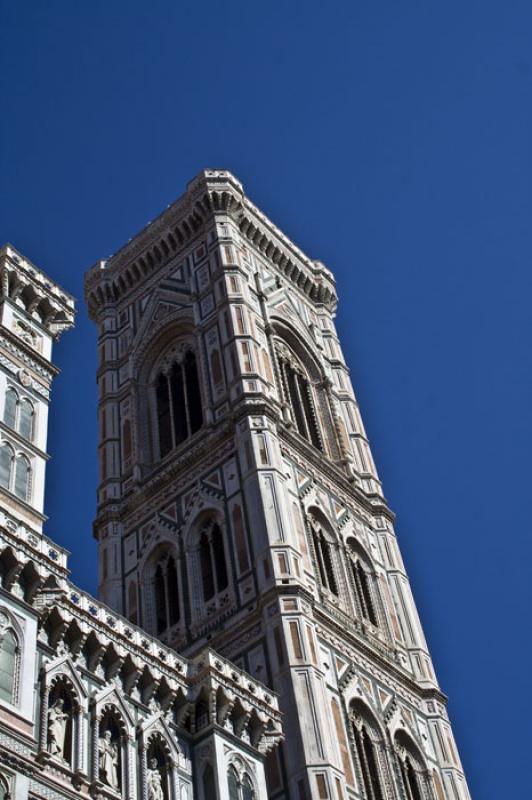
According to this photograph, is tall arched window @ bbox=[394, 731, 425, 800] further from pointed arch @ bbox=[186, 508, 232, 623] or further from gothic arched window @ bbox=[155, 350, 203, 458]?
gothic arched window @ bbox=[155, 350, 203, 458]

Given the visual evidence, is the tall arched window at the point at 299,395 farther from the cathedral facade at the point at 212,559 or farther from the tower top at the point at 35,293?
the tower top at the point at 35,293

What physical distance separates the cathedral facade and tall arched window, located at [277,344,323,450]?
0.27 feet

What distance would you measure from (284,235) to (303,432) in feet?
29.9

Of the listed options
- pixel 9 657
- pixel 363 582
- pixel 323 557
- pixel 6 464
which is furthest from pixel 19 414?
pixel 363 582

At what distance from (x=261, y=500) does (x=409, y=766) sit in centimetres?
618

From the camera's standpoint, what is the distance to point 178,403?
33.3 metres

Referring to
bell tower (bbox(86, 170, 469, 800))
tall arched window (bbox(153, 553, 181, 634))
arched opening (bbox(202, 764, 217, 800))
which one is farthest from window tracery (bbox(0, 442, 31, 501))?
tall arched window (bbox(153, 553, 181, 634))

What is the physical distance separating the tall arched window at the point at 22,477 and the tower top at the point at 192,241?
1902cm

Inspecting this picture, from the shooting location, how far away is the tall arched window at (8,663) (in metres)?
15.4

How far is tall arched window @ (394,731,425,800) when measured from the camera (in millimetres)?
25438

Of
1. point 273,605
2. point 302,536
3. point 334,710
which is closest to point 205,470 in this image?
point 302,536

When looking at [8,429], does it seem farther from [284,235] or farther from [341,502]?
[284,235]

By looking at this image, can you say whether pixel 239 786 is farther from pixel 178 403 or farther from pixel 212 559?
pixel 178 403

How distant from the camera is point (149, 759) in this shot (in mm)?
17969
